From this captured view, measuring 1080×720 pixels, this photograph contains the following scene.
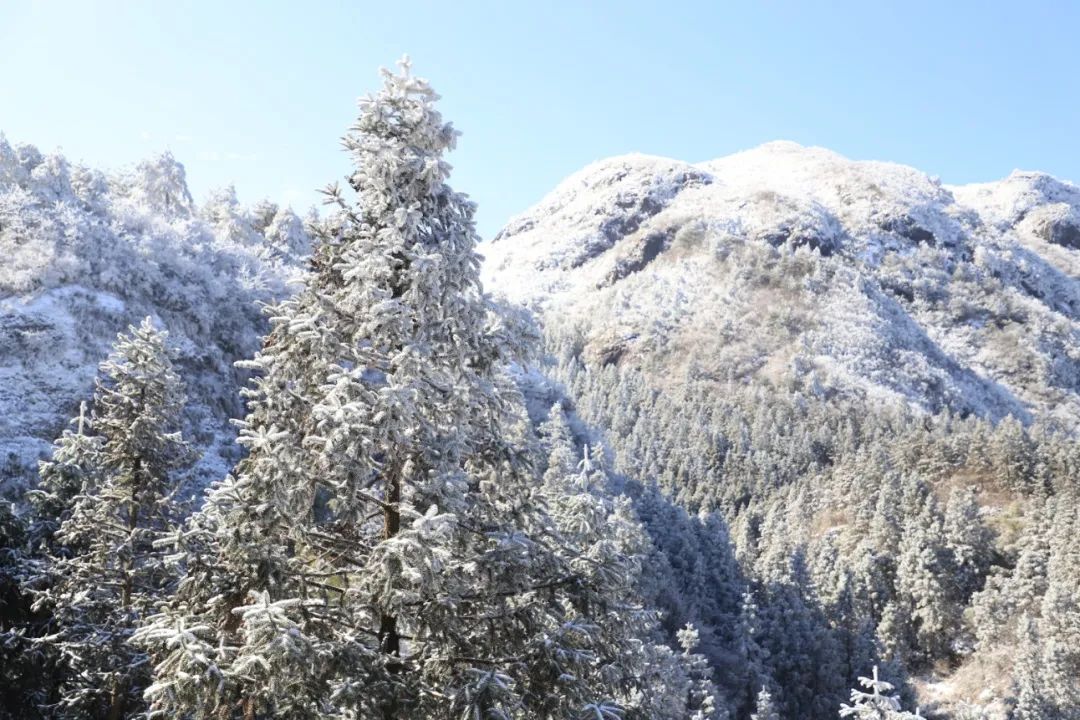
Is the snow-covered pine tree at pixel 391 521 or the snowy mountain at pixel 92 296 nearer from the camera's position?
the snow-covered pine tree at pixel 391 521

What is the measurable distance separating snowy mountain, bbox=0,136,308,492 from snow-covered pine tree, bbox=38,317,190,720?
12.6 meters

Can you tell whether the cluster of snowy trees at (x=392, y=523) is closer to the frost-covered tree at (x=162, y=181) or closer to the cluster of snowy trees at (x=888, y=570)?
the cluster of snowy trees at (x=888, y=570)

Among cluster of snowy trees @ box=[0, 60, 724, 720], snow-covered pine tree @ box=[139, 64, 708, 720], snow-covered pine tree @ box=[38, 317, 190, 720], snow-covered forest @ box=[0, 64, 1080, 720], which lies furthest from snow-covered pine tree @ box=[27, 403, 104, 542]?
snow-covered pine tree @ box=[139, 64, 708, 720]

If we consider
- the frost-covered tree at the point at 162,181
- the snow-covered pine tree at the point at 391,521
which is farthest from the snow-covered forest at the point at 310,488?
the frost-covered tree at the point at 162,181

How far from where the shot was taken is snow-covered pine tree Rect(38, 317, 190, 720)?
1420cm

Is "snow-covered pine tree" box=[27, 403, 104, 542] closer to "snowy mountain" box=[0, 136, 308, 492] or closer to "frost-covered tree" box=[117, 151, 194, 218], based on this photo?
"snowy mountain" box=[0, 136, 308, 492]

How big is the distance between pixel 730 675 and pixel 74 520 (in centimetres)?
5112

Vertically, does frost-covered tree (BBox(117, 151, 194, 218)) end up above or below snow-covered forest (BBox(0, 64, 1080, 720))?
above

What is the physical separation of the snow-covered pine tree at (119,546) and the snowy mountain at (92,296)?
41.4ft

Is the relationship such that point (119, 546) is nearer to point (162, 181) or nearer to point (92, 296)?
point (92, 296)

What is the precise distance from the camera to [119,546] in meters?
14.5

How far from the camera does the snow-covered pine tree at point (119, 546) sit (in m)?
14.2

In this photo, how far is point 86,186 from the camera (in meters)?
49.3

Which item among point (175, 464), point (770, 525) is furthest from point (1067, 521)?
Answer: point (175, 464)
